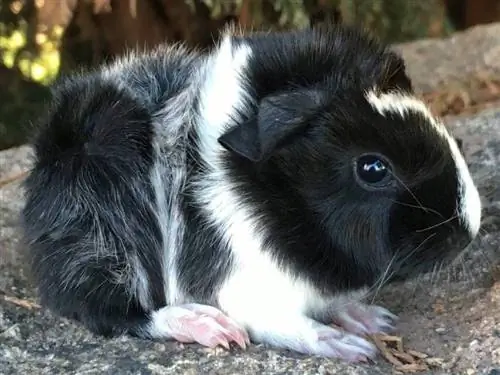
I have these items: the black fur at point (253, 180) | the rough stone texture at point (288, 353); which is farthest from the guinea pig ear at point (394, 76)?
the rough stone texture at point (288, 353)

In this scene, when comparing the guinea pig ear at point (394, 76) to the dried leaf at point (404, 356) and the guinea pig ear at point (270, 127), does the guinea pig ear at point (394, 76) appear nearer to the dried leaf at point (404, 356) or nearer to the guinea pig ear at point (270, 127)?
the guinea pig ear at point (270, 127)

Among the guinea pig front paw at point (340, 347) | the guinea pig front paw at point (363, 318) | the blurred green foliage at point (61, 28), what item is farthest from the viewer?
the blurred green foliage at point (61, 28)

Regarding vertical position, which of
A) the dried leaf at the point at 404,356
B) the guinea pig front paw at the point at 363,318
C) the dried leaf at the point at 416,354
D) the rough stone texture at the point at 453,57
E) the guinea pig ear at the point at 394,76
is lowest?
the dried leaf at the point at 404,356

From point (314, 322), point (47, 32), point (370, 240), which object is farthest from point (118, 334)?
point (47, 32)

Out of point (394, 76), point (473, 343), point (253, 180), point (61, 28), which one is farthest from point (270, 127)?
point (61, 28)

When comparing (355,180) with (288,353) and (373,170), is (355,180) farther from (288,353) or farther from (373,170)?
(288,353)

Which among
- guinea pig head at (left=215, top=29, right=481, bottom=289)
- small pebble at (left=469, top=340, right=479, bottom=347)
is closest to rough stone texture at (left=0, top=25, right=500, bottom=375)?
small pebble at (left=469, top=340, right=479, bottom=347)

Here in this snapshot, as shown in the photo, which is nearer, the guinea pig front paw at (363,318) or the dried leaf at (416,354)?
the dried leaf at (416,354)
